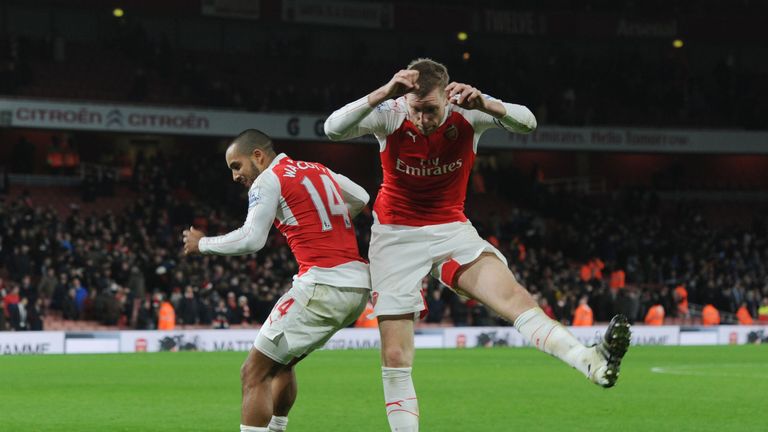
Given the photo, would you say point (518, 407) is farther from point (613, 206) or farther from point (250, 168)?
point (613, 206)

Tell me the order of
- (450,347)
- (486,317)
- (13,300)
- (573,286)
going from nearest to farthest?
(13,300), (450,347), (486,317), (573,286)

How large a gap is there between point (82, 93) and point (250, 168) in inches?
1279

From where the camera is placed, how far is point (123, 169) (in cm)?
4012

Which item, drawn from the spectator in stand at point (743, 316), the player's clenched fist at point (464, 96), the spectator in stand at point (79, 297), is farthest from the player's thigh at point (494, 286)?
the spectator in stand at point (743, 316)

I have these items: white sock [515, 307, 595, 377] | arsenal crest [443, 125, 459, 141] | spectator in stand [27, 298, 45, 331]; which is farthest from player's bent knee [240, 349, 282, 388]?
spectator in stand [27, 298, 45, 331]

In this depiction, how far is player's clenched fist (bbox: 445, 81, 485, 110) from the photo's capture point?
7125 millimetres

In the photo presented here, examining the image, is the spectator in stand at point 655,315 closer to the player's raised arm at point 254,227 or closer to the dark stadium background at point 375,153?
the dark stadium background at point 375,153

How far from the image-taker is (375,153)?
48.5 meters

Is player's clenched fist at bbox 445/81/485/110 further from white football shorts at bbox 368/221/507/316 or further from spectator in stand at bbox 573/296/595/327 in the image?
spectator in stand at bbox 573/296/595/327

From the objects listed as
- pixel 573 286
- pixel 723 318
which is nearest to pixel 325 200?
pixel 573 286

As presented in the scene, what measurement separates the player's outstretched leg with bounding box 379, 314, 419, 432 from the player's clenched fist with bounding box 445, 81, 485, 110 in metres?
1.61

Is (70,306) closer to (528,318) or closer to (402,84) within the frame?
(528,318)

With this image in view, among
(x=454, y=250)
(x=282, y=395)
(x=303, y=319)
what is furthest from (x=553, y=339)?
(x=282, y=395)

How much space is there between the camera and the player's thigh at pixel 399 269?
805 cm
